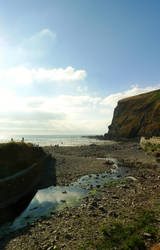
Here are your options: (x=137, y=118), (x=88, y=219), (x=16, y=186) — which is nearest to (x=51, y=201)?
(x=16, y=186)

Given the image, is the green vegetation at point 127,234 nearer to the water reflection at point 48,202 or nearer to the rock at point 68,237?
the rock at point 68,237

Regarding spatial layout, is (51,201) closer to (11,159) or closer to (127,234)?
(127,234)

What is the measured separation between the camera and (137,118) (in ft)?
417

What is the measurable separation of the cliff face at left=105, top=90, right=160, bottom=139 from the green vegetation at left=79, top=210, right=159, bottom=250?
330ft

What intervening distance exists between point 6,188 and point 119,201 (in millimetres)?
13285

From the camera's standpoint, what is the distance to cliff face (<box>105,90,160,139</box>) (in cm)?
10969

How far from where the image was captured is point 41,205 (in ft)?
50.8

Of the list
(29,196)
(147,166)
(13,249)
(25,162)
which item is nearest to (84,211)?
(13,249)

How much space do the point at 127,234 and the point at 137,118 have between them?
12787cm

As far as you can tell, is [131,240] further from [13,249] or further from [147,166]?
[147,166]

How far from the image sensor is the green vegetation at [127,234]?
877 centimetres

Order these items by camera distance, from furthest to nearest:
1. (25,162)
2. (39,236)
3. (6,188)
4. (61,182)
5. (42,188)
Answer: (25,162), (61,182), (42,188), (6,188), (39,236)

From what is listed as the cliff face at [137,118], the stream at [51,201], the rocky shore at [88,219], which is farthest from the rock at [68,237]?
the cliff face at [137,118]

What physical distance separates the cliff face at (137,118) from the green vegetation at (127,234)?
101 m
